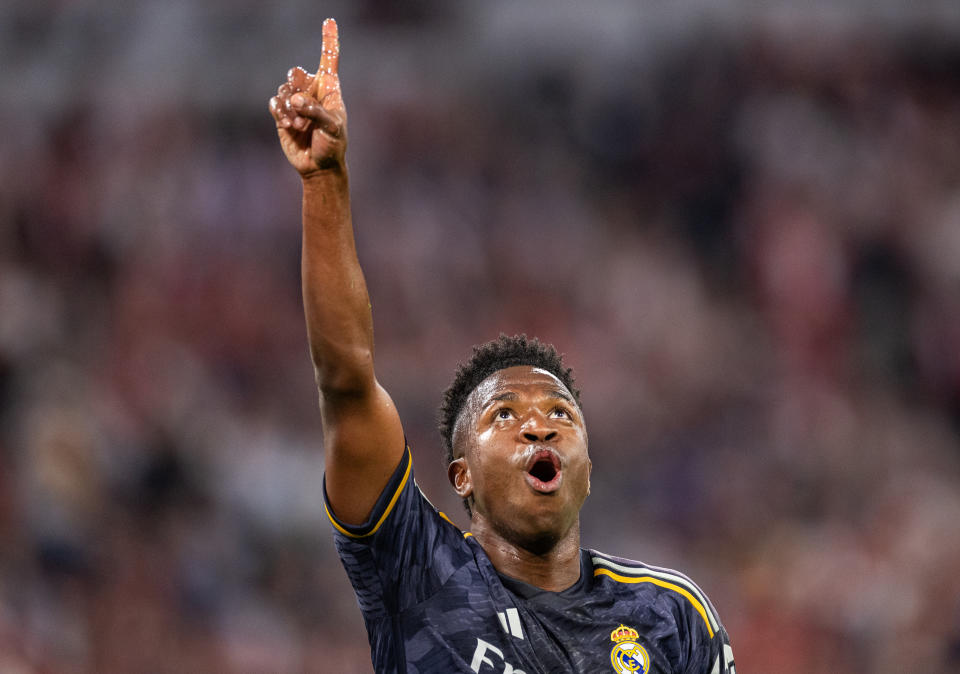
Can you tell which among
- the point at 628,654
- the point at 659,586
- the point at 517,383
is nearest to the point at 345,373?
the point at 517,383

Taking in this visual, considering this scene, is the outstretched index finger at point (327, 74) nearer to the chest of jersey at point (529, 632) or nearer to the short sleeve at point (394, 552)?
the short sleeve at point (394, 552)

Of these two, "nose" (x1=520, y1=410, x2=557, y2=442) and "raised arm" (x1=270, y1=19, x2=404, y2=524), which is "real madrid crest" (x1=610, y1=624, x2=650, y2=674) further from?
"raised arm" (x1=270, y1=19, x2=404, y2=524)

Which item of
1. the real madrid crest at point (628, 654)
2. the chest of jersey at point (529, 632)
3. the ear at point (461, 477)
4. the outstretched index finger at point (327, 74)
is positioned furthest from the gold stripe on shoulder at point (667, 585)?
the outstretched index finger at point (327, 74)

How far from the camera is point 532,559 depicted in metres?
3.49

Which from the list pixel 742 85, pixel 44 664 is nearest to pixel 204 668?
pixel 44 664

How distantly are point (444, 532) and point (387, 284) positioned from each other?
16.6 ft

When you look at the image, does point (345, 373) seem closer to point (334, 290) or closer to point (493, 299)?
point (334, 290)

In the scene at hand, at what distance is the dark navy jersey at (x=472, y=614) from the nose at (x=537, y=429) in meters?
0.37

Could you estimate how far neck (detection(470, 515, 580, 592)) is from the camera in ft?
11.4

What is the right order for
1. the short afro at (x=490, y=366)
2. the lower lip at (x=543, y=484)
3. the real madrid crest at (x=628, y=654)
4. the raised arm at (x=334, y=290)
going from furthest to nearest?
the short afro at (x=490, y=366)
the lower lip at (x=543, y=484)
the real madrid crest at (x=628, y=654)
the raised arm at (x=334, y=290)

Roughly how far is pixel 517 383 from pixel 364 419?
772 mm

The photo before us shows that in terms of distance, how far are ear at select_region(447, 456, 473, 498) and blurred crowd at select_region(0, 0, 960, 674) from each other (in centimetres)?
367

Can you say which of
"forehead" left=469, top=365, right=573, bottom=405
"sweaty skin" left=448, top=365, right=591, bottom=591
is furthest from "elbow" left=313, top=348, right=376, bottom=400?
"forehead" left=469, top=365, right=573, bottom=405

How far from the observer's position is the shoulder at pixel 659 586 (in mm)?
3579
